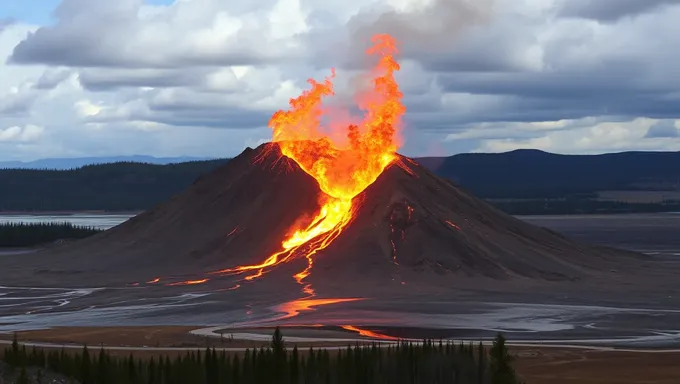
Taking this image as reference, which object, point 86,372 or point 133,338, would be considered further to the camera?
point 133,338

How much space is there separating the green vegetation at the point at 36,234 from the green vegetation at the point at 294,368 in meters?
124

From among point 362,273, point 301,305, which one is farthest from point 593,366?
point 362,273

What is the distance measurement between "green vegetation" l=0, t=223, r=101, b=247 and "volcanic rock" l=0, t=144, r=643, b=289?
4091cm

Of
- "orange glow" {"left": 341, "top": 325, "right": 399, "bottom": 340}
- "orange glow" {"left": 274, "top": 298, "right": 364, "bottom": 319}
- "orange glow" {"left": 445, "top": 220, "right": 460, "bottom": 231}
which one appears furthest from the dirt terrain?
"orange glow" {"left": 445, "top": 220, "right": 460, "bottom": 231}

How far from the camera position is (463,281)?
98188 millimetres

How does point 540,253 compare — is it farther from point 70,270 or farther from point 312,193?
point 70,270

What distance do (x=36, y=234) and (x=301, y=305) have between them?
9809cm

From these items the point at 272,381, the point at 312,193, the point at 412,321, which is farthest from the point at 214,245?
the point at 272,381

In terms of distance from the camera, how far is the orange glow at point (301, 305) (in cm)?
8031

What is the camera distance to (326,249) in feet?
344

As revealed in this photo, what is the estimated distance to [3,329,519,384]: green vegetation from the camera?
1645 inches

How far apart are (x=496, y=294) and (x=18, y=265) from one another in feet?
176

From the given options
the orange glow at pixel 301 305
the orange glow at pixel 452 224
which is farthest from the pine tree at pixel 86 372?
the orange glow at pixel 452 224

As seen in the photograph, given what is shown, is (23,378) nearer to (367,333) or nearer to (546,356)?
(546,356)
